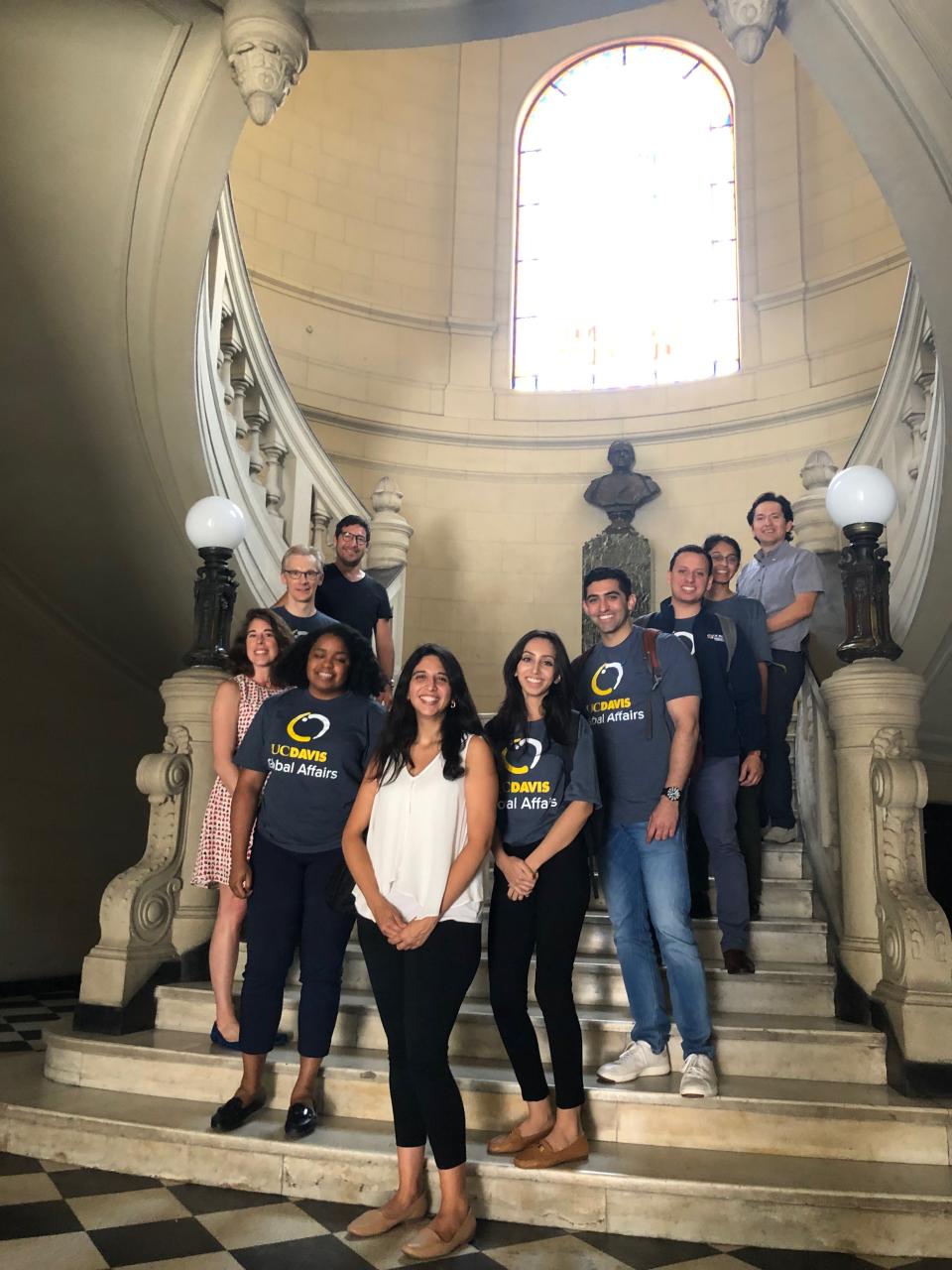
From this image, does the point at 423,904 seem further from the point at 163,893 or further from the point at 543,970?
the point at 163,893

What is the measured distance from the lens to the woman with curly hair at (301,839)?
2.92 m

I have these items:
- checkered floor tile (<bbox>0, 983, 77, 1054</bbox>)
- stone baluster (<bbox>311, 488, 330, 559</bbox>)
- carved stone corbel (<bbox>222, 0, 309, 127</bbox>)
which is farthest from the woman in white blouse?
stone baluster (<bbox>311, 488, 330, 559</bbox>)

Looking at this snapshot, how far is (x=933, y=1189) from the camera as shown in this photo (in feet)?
8.21

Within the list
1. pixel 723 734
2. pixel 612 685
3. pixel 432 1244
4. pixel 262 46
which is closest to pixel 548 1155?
pixel 432 1244

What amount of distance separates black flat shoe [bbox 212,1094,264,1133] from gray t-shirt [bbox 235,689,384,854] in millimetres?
741

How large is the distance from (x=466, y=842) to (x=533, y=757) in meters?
0.39

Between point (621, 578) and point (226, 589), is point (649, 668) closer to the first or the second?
point (621, 578)

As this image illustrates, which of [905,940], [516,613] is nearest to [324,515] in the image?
[516,613]

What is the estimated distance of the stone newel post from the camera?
3055 millimetres

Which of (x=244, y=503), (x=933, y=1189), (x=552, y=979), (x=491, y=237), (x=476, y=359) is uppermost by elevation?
(x=491, y=237)

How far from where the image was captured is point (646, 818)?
302 centimetres

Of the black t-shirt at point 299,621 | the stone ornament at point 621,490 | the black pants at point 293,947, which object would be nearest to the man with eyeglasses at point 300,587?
the black t-shirt at point 299,621

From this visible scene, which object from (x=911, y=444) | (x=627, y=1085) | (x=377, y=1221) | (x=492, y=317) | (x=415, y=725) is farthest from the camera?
(x=492, y=317)

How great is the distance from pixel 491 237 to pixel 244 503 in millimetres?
6102
